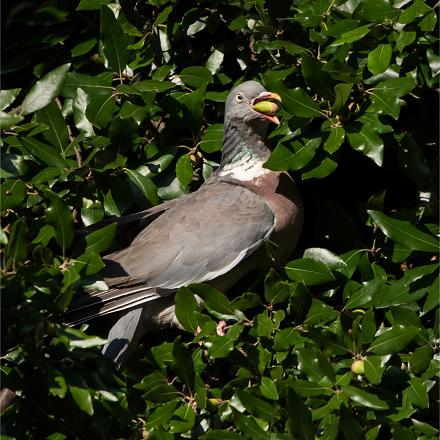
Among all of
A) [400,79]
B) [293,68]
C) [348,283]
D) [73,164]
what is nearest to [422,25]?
[400,79]

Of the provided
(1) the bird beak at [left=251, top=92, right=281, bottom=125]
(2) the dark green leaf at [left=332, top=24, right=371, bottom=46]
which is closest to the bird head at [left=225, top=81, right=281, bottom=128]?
(1) the bird beak at [left=251, top=92, right=281, bottom=125]

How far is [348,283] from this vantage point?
3.82 m

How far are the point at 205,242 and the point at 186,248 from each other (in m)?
0.08

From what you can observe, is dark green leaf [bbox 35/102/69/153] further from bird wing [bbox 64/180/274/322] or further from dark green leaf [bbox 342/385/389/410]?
dark green leaf [bbox 342/385/389/410]

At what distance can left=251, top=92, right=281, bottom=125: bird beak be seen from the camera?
4.19m

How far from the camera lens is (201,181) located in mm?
4574

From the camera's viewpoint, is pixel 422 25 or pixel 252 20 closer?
pixel 422 25

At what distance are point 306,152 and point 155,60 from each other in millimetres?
946

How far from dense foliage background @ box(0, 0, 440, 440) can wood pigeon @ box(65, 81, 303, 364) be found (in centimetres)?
11

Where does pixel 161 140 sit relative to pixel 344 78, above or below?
below

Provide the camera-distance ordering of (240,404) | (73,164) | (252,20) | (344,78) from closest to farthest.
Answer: (240,404)
(344,78)
(73,164)
(252,20)

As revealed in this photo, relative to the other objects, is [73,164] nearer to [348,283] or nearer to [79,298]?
[79,298]

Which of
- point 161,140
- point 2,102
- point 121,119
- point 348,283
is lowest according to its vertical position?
point 348,283

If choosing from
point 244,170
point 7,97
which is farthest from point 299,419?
point 244,170
